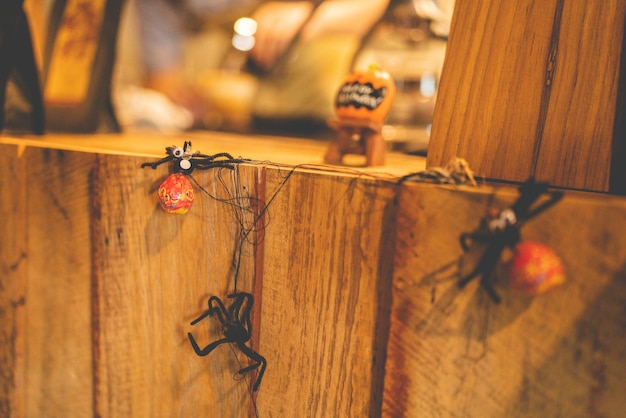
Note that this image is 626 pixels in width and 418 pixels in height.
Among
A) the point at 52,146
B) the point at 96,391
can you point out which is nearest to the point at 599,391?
the point at 96,391

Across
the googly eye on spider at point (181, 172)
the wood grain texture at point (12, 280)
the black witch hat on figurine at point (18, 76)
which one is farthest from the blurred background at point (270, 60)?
the googly eye on spider at point (181, 172)

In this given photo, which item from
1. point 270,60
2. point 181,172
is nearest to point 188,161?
point 181,172

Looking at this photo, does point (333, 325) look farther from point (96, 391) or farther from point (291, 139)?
point (291, 139)

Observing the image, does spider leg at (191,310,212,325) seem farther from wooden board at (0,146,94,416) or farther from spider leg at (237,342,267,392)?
wooden board at (0,146,94,416)

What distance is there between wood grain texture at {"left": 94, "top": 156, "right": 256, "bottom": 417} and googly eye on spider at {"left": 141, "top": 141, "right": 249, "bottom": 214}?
0.07ft

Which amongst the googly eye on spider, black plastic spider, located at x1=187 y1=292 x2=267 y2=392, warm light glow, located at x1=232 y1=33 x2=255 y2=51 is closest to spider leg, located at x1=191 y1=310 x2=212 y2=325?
black plastic spider, located at x1=187 y1=292 x2=267 y2=392

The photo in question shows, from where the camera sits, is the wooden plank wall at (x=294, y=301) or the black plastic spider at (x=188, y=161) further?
the black plastic spider at (x=188, y=161)

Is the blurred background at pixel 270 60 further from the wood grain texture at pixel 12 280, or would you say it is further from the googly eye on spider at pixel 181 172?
the googly eye on spider at pixel 181 172

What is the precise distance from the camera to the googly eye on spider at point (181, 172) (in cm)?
82

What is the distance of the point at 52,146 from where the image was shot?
1.03 metres

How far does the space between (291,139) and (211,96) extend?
1.87 feet

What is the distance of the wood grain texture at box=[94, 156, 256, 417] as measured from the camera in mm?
899

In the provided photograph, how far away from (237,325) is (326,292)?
0.66 feet

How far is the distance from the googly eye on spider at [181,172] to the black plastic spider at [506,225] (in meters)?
0.49
